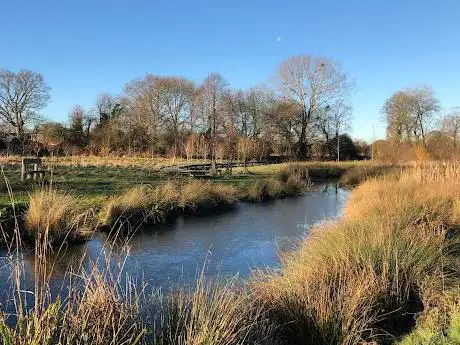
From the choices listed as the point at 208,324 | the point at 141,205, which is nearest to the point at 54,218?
the point at 141,205

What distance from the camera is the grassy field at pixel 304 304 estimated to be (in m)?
2.69

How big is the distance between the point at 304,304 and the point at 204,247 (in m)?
4.72

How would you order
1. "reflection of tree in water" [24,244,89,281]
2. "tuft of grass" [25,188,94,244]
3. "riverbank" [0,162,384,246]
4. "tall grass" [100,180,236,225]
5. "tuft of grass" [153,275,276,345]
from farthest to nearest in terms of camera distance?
"tall grass" [100,180,236,225] < "riverbank" [0,162,384,246] < "tuft of grass" [25,188,94,244] < "reflection of tree in water" [24,244,89,281] < "tuft of grass" [153,275,276,345]

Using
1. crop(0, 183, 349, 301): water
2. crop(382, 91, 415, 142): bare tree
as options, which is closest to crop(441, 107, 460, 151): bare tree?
crop(382, 91, 415, 142): bare tree

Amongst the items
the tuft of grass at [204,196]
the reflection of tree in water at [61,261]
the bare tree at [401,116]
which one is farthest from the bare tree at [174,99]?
the reflection of tree in water at [61,261]

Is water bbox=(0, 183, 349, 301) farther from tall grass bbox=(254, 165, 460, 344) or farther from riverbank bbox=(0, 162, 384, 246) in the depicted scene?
tall grass bbox=(254, 165, 460, 344)

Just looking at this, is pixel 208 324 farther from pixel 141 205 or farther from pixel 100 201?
pixel 100 201

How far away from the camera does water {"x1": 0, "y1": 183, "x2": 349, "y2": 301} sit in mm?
6451

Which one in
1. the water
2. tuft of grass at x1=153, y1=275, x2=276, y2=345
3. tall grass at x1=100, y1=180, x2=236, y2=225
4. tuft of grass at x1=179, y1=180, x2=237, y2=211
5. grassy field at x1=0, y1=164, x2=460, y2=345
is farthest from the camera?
tuft of grass at x1=179, y1=180, x2=237, y2=211

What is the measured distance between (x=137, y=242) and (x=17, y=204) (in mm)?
2598

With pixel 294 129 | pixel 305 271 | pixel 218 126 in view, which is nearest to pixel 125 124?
pixel 218 126

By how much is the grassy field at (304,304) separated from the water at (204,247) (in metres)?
0.81

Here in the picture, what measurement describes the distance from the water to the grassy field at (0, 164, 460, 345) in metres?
0.81

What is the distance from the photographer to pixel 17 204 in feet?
29.9
